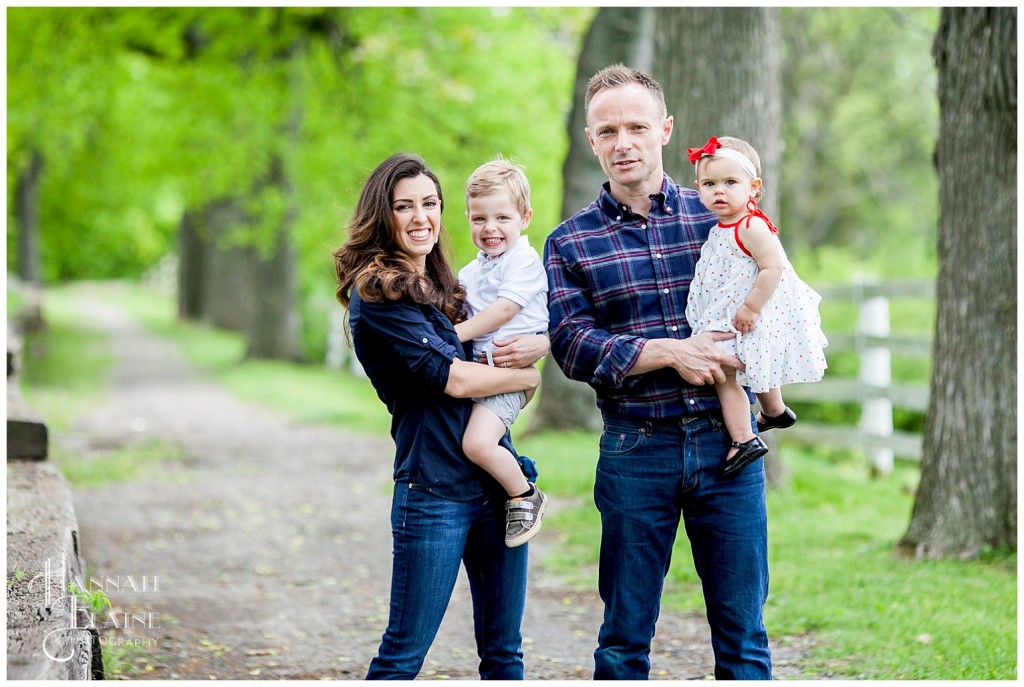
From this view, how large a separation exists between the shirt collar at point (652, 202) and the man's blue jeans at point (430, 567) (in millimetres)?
975

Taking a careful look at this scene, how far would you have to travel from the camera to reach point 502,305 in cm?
343

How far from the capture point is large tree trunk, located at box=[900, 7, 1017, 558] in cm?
584

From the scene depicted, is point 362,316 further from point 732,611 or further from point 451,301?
point 732,611

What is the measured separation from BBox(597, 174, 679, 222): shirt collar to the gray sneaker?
91cm

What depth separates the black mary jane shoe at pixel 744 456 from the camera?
3395 millimetres

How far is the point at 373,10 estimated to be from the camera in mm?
15609

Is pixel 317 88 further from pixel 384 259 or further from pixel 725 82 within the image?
pixel 384 259

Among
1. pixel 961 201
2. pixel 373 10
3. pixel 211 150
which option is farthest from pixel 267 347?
pixel 961 201

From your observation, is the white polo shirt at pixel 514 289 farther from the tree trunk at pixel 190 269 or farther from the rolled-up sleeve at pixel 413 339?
the tree trunk at pixel 190 269

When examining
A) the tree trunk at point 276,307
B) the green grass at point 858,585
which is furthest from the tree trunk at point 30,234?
the green grass at point 858,585

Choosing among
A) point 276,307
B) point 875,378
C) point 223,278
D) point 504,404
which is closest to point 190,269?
point 223,278

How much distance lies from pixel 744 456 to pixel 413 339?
1.06 metres

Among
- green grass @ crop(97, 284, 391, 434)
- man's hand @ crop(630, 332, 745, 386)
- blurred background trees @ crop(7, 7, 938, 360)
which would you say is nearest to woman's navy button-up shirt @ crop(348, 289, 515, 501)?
man's hand @ crop(630, 332, 745, 386)

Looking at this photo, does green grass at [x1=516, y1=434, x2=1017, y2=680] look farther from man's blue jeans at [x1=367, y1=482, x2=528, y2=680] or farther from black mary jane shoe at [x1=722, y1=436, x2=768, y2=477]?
man's blue jeans at [x1=367, y1=482, x2=528, y2=680]
